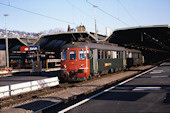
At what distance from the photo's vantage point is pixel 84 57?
1630 cm

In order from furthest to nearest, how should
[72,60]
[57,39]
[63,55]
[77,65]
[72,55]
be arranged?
[57,39], [63,55], [72,55], [72,60], [77,65]

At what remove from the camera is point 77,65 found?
53.6ft

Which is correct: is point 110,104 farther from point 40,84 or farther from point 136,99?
point 40,84

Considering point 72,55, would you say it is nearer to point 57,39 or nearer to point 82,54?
point 82,54

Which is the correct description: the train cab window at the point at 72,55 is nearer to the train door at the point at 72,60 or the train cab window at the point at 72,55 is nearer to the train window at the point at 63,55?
→ the train door at the point at 72,60

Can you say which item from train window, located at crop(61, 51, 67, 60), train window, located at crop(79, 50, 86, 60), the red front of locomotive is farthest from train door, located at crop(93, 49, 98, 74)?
→ train window, located at crop(61, 51, 67, 60)

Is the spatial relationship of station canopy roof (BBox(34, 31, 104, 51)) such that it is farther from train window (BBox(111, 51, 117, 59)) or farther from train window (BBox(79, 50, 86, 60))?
train window (BBox(79, 50, 86, 60))

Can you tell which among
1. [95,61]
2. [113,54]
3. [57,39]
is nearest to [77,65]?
[95,61]

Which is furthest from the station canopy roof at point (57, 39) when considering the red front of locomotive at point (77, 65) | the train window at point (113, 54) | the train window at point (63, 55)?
the red front of locomotive at point (77, 65)

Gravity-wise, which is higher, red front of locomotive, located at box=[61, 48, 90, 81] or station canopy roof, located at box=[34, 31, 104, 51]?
station canopy roof, located at box=[34, 31, 104, 51]

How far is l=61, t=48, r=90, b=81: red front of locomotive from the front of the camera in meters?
16.2

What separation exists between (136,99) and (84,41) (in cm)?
946

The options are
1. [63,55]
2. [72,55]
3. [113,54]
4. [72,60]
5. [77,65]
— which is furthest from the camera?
[113,54]

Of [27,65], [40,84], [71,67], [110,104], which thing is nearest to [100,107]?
[110,104]
